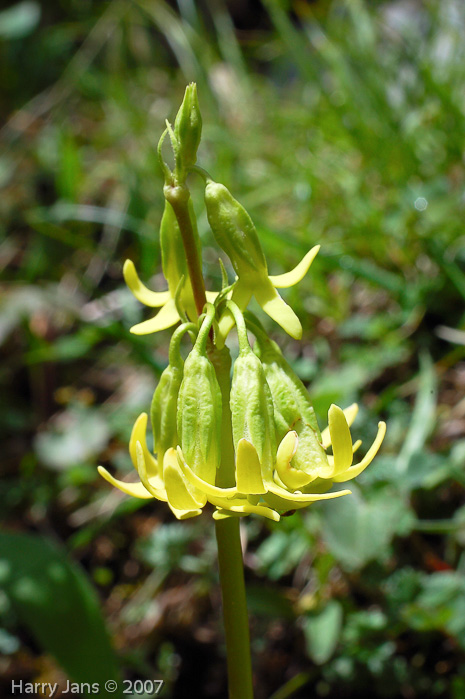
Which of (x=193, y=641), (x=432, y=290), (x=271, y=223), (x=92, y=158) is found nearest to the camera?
(x=193, y=641)

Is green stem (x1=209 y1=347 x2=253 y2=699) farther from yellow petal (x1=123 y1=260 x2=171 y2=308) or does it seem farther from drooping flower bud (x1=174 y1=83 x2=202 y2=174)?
drooping flower bud (x1=174 y1=83 x2=202 y2=174)

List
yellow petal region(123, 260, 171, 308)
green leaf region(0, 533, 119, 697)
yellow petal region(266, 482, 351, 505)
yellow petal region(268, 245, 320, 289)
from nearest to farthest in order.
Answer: yellow petal region(266, 482, 351, 505) < yellow petal region(268, 245, 320, 289) < yellow petal region(123, 260, 171, 308) < green leaf region(0, 533, 119, 697)

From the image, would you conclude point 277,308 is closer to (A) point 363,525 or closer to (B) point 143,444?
(B) point 143,444

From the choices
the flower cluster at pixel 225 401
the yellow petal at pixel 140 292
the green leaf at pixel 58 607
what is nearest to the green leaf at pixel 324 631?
the green leaf at pixel 58 607

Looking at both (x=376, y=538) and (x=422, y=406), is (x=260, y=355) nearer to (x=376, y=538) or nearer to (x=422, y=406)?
(x=376, y=538)

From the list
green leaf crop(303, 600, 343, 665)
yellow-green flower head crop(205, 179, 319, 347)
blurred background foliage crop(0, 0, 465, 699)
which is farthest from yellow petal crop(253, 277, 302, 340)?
green leaf crop(303, 600, 343, 665)

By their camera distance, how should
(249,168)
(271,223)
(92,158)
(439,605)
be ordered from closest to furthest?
(439,605) < (271,223) < (249,168) < (92,158)

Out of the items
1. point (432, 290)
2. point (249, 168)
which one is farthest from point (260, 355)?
point (249, 168)
